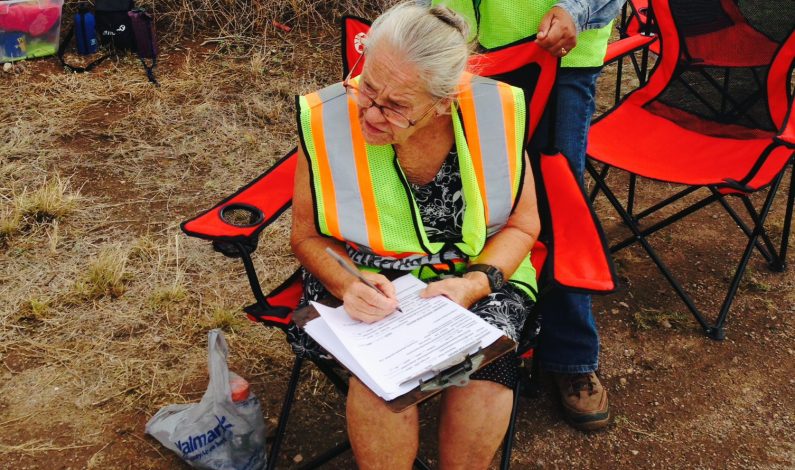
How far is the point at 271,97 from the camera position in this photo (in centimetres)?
463

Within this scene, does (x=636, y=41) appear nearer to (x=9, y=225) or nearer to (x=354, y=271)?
(x=354, y=271)

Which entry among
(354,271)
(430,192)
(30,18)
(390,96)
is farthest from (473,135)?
(30,18)

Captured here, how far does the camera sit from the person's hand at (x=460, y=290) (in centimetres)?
189

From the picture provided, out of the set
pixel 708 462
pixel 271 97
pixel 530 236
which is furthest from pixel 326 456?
pixel 271 97

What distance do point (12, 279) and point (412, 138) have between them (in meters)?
2.07

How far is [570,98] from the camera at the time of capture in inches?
93.3

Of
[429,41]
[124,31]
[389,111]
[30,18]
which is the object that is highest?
[429,41]

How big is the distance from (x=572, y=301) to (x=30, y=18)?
Result: 13.2 ft

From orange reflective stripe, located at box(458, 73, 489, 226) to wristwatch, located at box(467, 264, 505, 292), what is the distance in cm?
16

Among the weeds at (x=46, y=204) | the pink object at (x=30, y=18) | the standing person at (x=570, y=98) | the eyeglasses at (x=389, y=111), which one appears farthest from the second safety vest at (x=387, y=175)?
the pink object at (x=30, y=18)

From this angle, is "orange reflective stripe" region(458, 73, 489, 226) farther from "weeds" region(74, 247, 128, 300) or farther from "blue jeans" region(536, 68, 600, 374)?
"weeds" region(74, 247, 128, 300)

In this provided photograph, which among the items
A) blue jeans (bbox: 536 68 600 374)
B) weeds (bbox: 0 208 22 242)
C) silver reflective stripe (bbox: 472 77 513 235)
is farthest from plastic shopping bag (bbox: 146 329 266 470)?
weeds (bbox: 0 208 22 242)

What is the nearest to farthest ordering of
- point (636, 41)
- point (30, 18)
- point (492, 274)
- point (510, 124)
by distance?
point (492, 274) → point (510, 124) → point (636, 41) → point (30, 18)

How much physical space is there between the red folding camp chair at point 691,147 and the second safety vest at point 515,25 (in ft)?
2.25
